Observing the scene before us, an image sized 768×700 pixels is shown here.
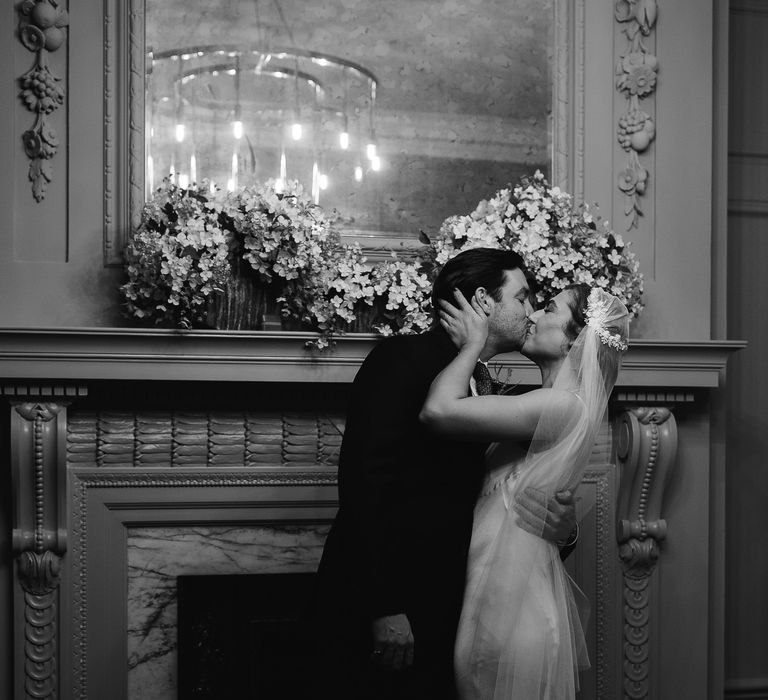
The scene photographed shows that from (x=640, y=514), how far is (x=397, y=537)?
136cm

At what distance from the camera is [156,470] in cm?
284

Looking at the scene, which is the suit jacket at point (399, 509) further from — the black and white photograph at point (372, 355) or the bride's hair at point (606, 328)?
the bride's hair at point (606, 328)

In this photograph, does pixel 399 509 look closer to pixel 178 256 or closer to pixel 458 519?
pixel 458 519

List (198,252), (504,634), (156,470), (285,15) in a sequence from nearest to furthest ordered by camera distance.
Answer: (504,634) → (198,252) → (156,470) → (285,15)

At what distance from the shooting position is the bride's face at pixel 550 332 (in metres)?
2.24

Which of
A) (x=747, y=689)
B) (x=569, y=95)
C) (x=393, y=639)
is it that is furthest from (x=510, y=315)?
(x=747, y=689)

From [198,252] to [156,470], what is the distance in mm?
730

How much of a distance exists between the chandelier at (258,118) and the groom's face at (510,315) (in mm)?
959

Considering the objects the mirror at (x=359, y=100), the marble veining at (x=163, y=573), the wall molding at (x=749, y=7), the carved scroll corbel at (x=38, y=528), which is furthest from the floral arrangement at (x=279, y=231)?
the wall molding at (x=749, y=7)

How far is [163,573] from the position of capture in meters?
2.86

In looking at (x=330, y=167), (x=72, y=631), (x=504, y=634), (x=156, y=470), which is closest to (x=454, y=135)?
(x=330, y=167)

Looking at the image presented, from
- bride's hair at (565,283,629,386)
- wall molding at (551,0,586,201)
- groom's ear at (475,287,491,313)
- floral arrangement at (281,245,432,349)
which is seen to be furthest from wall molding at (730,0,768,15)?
groom's ear at (475,287,491,313)

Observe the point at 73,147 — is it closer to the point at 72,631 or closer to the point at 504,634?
the point at 72,631

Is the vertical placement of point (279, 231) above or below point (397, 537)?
above
